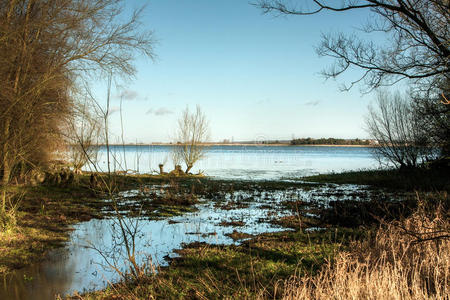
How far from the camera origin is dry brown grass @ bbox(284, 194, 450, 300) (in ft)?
12.3

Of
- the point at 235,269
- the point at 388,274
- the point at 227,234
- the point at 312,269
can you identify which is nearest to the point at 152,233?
the point at 227,234


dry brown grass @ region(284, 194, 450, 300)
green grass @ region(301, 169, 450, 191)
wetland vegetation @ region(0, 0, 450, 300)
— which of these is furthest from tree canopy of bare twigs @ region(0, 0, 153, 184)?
green grass @ region(301, 169, 450, 191)

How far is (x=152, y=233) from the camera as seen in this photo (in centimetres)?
855

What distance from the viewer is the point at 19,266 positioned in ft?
19.9

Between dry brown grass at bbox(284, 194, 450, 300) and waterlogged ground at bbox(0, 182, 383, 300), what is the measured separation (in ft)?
5.93

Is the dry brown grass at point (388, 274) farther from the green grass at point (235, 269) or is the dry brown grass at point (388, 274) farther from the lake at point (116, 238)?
the lake at point (116, 238)

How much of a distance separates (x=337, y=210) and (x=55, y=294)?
319 inches

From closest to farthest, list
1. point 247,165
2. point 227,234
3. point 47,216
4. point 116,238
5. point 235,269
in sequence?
point 235,269 → point 116,238 → point 227,234 → point 47,216 → point 247,165

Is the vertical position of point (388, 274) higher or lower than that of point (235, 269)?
higher

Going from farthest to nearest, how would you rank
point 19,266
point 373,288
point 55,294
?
point 19,266
point 55,294
point 373,288

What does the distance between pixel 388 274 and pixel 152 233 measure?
19.2 feet

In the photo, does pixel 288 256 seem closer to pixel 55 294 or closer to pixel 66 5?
pixel 55 294

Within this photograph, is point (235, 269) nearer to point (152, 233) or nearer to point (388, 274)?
point (388, 274)

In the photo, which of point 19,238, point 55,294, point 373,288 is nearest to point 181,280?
point 55,294
